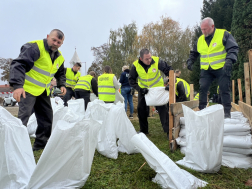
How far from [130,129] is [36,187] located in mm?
1402

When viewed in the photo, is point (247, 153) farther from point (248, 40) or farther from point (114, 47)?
point (114, 47)

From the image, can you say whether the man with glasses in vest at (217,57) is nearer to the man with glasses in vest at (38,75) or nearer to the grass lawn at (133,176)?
the grass lawn at (133,176)

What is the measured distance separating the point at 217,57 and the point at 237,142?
1372 millimetres

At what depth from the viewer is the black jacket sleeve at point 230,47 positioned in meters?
2.73

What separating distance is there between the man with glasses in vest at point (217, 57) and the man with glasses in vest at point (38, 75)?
7.01 feet

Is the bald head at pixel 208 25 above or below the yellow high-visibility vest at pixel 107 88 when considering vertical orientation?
above

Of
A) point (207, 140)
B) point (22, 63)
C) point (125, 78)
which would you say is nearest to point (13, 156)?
point (22, 63)

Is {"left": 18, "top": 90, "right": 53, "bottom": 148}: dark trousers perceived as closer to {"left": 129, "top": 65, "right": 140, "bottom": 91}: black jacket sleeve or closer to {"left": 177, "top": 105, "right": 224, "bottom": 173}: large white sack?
{"left": 129, "top": 65, "right": 140, "bottom": 91}: black jacket sleeve

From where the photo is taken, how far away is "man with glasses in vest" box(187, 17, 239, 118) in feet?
9.13

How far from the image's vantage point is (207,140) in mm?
1850

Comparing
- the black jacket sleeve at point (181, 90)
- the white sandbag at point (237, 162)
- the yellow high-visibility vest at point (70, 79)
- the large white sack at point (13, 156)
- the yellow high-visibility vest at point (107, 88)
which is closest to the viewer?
the large white sack at point (13, 156)

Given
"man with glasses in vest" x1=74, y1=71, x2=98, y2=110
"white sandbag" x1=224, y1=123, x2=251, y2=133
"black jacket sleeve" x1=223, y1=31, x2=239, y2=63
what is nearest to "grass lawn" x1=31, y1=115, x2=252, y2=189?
"white sandbag" x1=224, y1=123, x2=251, y2=133

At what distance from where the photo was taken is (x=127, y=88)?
6.39 m

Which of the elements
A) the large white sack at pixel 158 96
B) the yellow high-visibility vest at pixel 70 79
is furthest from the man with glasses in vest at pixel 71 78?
the large white sack at pixel 158 96
